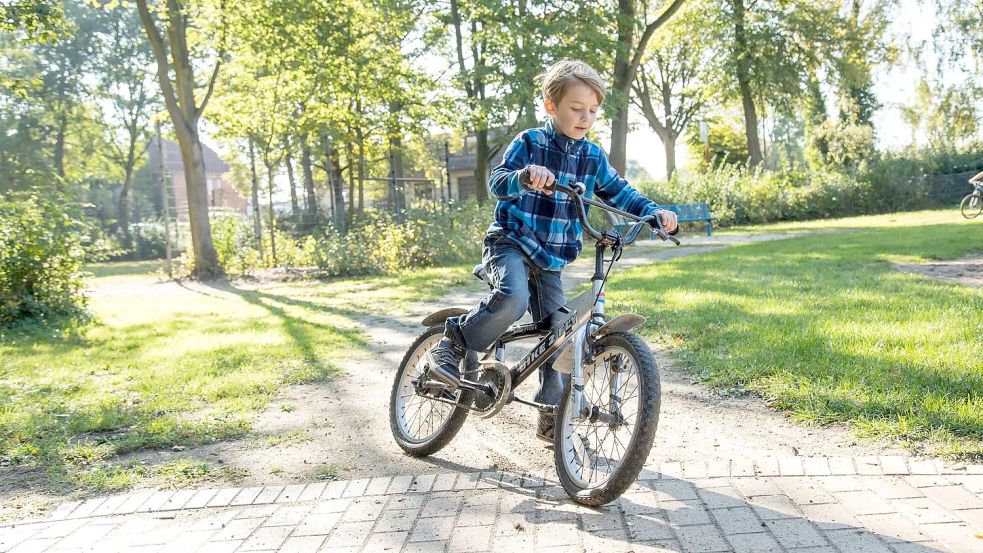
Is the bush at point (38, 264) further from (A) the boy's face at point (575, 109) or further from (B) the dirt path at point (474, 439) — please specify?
(A) the boy's face at point (575, 109)

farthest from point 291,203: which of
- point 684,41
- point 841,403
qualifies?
point 684,41

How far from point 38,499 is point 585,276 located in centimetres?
934

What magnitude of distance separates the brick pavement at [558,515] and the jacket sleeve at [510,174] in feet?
4.40

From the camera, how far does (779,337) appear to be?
5590mm

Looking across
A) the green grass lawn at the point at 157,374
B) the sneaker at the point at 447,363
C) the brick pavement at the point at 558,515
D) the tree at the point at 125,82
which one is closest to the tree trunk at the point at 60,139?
the tree at the point at 125,82

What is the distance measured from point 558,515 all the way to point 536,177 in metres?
1.37

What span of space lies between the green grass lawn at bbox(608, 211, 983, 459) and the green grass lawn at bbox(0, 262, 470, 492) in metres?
3.14

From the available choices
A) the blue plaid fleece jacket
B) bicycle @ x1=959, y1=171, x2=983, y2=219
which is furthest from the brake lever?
A: bicycle @ x1=959, y1=171, x2=983, y2=219

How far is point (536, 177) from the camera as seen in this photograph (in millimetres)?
2893

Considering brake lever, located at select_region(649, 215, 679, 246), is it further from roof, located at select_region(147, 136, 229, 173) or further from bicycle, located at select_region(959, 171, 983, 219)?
roof, located at select_region(147, 136, 229, 173)

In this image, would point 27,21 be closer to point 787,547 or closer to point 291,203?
point 787,547

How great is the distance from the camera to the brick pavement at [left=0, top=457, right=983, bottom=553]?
8.89 feet

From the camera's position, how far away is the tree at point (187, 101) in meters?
15.6

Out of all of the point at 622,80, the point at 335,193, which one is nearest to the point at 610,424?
the point at 335,193
